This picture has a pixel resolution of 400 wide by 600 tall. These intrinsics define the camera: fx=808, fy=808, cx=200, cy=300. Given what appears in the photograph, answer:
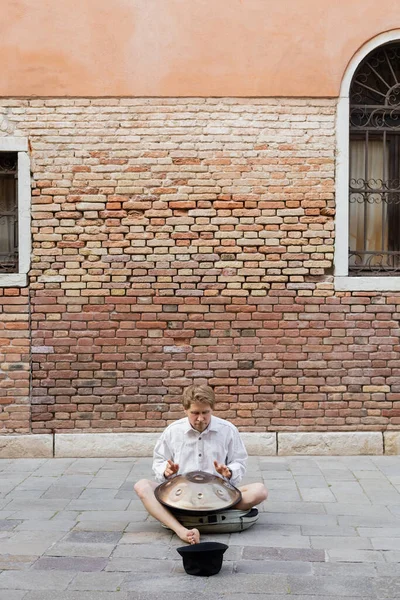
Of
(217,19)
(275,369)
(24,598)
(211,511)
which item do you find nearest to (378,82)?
(217,19)

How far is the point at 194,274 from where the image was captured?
8.43 m

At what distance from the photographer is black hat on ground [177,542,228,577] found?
4531 mm

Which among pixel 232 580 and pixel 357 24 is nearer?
pixel 232 580

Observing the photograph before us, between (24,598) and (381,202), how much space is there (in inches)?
235

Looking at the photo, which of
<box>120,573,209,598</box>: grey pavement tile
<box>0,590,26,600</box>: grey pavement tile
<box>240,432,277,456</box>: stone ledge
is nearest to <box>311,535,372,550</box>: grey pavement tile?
<box>120,573,209,598</box>: grey pavement tile

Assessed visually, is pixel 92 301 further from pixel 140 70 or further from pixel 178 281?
pixel 140 70

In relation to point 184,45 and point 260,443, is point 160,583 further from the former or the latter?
point 184,45

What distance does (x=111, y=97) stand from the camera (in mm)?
8438

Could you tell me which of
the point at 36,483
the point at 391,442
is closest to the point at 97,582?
the point at 36,483

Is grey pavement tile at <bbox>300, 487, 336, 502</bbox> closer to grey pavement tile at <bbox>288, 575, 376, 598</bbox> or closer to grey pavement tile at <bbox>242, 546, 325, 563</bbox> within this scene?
grey pavement tile at <bbox>242, 546, 325, 563</bbox>

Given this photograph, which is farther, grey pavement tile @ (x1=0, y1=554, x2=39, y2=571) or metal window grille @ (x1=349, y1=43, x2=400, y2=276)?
metal window grille @ (x1=349, y1=43, x2=400, y2=276)

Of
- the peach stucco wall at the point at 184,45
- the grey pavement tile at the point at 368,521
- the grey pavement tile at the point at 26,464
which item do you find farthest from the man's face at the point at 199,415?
the peach stucco wall at the point at 184,45

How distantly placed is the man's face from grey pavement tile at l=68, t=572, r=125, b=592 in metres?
1.33

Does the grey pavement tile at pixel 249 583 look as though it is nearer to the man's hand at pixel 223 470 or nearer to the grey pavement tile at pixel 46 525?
the man's hand at pixel 223 470
